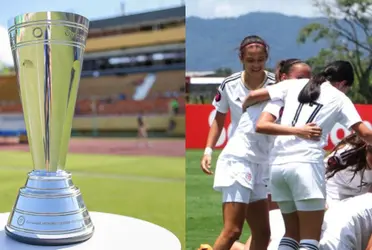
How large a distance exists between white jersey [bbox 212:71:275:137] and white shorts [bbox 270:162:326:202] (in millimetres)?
307

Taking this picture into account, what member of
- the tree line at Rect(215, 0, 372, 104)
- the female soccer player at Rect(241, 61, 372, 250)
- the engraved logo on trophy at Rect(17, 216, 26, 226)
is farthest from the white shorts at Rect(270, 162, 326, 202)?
the tree line at Rect(215, 0, 372, 104)

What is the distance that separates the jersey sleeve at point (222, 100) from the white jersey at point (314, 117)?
0.98ft

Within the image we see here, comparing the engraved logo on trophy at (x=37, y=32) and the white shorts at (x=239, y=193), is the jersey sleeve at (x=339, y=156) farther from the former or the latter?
the engraved logo on trophy at (x=37, y=32)

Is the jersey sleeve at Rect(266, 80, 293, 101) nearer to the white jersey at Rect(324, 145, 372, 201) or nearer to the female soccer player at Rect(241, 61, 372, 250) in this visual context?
the female soccer player at Rect(241, 61, 372, 250)

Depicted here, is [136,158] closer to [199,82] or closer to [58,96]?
[199,82]

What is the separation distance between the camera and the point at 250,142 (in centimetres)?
162

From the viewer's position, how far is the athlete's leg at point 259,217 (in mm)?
1664

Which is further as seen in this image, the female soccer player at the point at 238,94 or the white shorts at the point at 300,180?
the female soccer player at the point at 238,94

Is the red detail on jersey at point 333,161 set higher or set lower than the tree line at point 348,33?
lower

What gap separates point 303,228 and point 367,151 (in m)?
0.37

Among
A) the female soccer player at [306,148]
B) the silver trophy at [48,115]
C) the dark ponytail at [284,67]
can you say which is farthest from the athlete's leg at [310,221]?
the silver trophy at [48,115]

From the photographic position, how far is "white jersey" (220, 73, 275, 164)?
5.30 ft

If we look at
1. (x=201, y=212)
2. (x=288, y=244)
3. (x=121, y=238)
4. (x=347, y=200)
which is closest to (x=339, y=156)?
(x=347, y=200)

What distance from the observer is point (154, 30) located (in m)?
17.5
